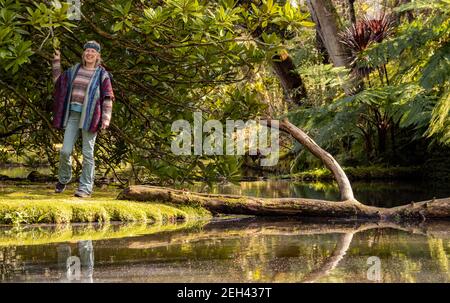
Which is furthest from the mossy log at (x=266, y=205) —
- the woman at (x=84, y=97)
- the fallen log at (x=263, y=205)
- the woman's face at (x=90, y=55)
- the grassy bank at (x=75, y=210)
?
the woman's face at (x=90, y=55)

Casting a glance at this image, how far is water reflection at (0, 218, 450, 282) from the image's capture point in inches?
186

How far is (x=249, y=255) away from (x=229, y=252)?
0.79 feet

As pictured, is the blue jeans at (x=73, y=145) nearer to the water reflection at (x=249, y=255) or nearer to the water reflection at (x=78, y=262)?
the water reflection at (x=249, y=255)

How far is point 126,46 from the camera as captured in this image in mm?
8586

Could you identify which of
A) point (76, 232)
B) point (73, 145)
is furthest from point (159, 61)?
point (76, 232)

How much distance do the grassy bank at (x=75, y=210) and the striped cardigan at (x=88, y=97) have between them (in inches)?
32.4

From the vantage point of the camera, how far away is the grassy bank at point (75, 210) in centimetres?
775

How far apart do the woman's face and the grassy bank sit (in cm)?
149

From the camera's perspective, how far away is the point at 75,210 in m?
8.02

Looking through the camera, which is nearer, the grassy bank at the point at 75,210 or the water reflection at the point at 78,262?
the water reflection at the point at 78,262

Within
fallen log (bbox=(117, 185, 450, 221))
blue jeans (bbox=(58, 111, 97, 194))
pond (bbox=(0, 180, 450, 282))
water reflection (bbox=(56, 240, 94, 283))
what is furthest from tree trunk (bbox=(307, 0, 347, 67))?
water reflection (bbox=(56, 240, 94, 283))

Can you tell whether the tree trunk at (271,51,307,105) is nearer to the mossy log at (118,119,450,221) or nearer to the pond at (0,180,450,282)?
the mossy log at (118,119,450,221)

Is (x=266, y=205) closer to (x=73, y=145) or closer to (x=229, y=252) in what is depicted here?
(x=73, y=145)

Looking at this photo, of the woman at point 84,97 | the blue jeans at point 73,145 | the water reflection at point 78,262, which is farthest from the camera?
the blue jeans at point 73,145
